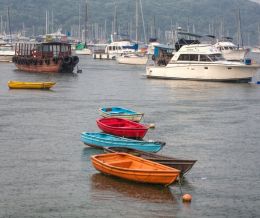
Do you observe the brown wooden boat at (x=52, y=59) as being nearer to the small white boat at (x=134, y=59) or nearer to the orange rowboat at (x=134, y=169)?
the small white boat at (x=134, y=59)

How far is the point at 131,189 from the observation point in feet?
91.1

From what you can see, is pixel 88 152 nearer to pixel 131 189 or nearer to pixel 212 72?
pixel 131 189

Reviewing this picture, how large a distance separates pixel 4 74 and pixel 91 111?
40461 mm

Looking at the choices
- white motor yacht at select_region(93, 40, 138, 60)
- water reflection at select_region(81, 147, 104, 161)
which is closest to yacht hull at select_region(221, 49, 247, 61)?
white motor yacht at select_region(93, 40, 138, 60)

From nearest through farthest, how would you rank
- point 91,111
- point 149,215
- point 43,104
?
point 149,215
point 91,111
point 43,104

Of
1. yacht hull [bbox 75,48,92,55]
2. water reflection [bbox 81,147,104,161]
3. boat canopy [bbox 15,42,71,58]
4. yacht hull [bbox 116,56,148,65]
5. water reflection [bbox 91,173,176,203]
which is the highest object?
boat canopy [bbox 15,42,71,58]

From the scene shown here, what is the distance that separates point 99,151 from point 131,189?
729cm

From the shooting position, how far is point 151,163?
1105 inches

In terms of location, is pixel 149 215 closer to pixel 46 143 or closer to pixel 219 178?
pixel 219 178

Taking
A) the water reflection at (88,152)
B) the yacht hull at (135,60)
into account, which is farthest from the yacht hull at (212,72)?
the yacht hull at (135,60)

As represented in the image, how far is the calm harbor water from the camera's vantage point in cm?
2595

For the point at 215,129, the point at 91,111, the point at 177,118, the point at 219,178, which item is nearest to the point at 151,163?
the point at 219,178

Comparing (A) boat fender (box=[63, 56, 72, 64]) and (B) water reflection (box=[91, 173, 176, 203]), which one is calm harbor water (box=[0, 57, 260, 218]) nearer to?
(B) water reflection (box=[91, 173, 176, 203])

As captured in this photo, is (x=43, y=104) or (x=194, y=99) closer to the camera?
(x=43, y=104)
